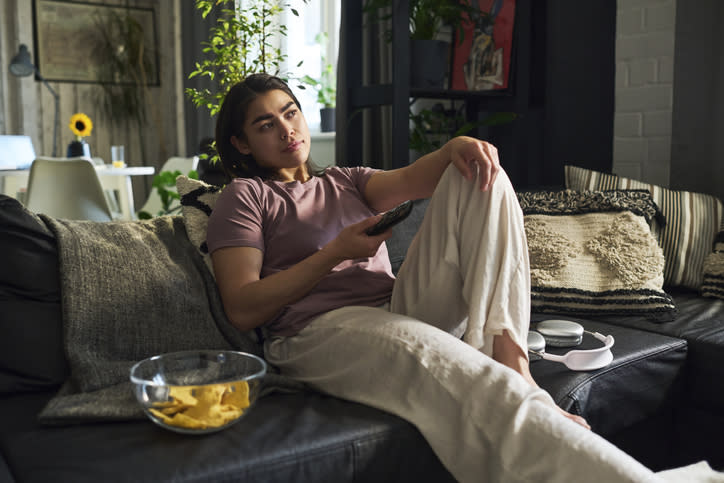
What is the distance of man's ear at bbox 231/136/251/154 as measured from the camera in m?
1.58

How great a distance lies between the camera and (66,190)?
10.8 feet

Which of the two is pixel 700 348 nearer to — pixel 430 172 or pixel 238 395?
pixel 430 172

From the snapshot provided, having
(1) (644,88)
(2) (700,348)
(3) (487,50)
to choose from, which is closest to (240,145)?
(2) (700,348)

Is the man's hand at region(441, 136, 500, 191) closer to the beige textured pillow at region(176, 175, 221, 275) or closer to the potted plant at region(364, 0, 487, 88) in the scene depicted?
the beige textured pillow at region(176, 175, 221, 275)

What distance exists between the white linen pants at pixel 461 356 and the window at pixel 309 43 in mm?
2932

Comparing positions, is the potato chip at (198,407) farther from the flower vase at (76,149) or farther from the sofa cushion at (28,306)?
the flower vase at (76,149)

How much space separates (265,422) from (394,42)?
5.78 feet

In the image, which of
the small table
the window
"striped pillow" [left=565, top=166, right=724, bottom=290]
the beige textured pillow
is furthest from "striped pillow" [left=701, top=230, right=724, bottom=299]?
the small table

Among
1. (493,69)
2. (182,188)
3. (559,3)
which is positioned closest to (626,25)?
Result: (559,3)

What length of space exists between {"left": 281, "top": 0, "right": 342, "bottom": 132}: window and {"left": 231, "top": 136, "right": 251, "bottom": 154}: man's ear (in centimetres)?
252

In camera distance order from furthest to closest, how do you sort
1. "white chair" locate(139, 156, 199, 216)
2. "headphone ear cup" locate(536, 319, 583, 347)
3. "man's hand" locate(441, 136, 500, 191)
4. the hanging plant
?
the hanging plant < "white chair" locate(139, 156, 199, 216) < "headphone ear cup" locate(536, 319, 583, 347) < "man's hand" locate(441, 136, 500, 191)

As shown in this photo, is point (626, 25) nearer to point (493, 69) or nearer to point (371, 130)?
point (493, 69)

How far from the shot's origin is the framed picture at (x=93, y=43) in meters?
5.76

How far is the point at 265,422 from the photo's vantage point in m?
1.06
